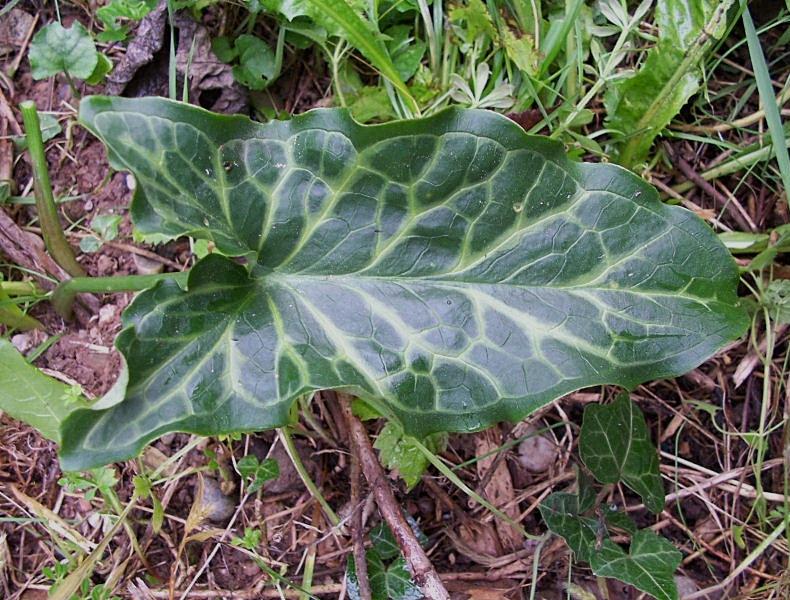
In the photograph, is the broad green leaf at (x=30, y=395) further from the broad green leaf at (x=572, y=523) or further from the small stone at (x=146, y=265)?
the broad green leaf at (x=572, y=523)

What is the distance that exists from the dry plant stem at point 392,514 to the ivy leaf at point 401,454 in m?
0.02

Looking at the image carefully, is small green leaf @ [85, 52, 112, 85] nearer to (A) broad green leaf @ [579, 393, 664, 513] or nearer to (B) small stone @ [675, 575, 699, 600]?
(A) broad green leaf @ [579, 393, 664, 513]

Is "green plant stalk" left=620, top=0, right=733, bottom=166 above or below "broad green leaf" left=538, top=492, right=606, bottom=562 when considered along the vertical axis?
above

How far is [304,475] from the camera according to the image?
1.24 metres

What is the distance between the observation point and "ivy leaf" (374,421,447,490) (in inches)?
48.6

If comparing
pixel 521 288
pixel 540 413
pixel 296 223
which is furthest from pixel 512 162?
pixel 540 413

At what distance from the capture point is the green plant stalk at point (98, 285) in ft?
3.70

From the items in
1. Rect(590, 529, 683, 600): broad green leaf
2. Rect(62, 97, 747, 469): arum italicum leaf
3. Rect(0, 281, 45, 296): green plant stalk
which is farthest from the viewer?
Rect(0, 281, 45, 296): green plant stalk

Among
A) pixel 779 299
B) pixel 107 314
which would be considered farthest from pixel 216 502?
pixel 779 299

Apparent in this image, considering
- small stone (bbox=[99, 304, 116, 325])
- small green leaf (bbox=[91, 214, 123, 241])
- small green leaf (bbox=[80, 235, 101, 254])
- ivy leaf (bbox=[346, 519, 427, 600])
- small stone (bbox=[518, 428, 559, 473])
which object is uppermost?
small green leaf (bbox=[91, 214, 123, 241])

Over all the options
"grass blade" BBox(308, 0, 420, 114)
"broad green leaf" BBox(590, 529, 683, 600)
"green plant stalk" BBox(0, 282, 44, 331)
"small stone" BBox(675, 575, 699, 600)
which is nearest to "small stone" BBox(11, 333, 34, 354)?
"green plant stalk" BBox(0, 282, 44, 331)

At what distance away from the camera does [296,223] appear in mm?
1013

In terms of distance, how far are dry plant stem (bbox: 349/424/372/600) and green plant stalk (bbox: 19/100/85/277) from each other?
609mm

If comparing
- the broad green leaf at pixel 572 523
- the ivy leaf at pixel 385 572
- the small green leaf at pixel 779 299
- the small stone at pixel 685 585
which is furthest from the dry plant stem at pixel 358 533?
the small green leaf at pixel 779 299
